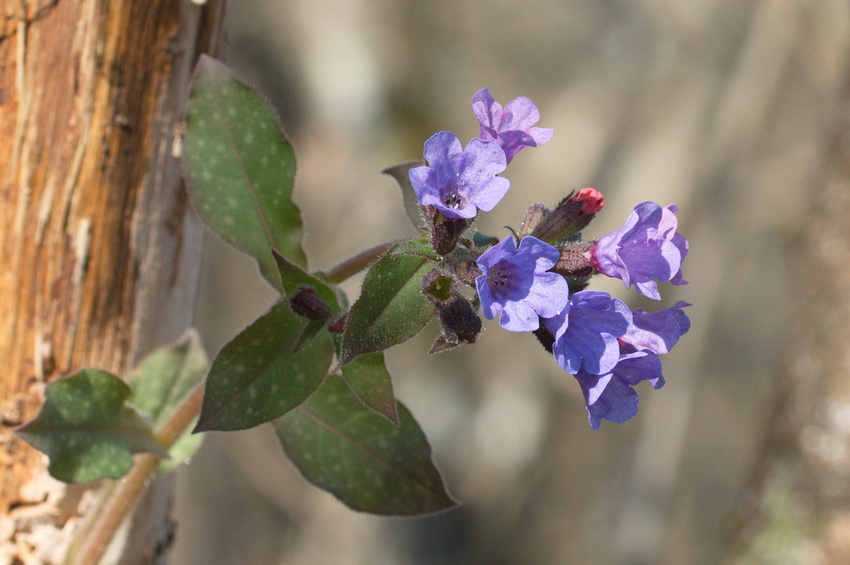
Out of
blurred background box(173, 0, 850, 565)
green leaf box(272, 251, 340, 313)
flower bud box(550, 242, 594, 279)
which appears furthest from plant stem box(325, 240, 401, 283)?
blurred background box(173, 0, 850, 565)

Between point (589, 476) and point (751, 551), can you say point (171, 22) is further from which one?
point (751, 551)

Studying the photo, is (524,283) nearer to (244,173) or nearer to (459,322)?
(459,322)

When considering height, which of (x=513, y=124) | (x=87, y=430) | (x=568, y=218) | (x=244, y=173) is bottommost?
(x=87, y=430)

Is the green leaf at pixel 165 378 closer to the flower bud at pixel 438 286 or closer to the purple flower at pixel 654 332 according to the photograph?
the flower bud at pixel 438 286

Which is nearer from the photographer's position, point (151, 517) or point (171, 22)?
point (171, 22)

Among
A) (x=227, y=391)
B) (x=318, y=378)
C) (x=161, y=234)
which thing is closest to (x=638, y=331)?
(x=318, y=378)

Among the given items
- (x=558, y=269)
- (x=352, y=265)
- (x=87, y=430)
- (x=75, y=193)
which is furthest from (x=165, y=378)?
(x=558, y=269)

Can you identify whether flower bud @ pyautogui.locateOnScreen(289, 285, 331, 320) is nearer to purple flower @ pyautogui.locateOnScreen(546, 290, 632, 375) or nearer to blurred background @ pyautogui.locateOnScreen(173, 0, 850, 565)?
purple flower @ pyautogui.locateOnScreen(546, 290, 632, 375)
